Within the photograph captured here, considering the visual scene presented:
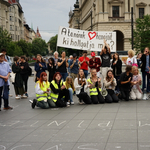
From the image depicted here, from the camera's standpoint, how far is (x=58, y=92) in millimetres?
10656

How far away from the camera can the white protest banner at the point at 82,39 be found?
15500mm

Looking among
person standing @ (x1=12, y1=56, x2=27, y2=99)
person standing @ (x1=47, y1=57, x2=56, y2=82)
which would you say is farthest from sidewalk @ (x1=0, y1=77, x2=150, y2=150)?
person standing @ (x1=47, y1=57, x2=56, y2=82)

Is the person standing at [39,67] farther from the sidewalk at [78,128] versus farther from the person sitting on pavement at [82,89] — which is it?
the sidewalk at [78,128]

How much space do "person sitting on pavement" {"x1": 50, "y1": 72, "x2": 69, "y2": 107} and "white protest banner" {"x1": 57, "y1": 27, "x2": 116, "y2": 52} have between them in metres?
4.94

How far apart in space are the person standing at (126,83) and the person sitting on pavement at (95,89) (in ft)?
3.13

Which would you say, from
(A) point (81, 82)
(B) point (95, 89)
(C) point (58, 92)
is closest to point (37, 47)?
(A) point (81, 82)

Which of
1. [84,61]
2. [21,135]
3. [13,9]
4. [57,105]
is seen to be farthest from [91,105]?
[13,9]

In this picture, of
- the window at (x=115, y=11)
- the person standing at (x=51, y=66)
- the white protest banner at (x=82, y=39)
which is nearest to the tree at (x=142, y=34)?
the window at (x=115, y=11)

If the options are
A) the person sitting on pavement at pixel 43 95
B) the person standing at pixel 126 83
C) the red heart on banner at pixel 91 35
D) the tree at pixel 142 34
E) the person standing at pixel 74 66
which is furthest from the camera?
the tree at pixel 142 34

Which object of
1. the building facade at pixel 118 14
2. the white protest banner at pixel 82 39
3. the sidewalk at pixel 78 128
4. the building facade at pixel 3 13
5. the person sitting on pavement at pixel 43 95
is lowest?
the sidewalk at pixel 78 128

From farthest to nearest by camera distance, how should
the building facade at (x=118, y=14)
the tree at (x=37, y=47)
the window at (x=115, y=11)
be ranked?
1. the tree at (x=37, y=47)
2. the window at (x=115, y=11)
3. the building facade at (x=118, y=14)

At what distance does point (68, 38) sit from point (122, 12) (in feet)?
139

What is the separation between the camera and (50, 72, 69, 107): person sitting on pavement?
10586 mm

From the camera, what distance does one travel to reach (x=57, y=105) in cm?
1061
